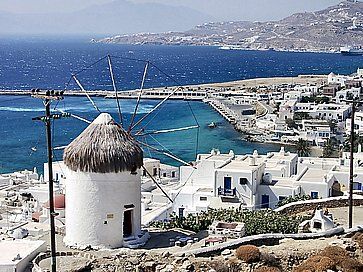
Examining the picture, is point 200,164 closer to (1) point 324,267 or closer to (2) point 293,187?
(2) point 293,187

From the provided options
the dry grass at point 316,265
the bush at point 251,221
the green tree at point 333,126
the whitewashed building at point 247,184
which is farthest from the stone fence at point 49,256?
the green tree at point 333,126

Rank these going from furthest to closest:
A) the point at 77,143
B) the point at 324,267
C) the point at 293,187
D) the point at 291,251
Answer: the point at 293,187
the point at 77,143
the point at 291,251
the point at 324,267

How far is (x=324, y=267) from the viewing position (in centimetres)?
1573

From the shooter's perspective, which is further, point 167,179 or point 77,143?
point 167,179

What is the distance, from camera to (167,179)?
44.7 metres

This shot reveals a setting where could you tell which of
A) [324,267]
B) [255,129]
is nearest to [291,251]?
[324,267]

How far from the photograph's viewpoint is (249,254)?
1623cm

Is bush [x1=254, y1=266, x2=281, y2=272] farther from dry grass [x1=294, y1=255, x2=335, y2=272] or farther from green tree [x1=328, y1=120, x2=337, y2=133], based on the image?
green tree [x1=328, y1=120, x2=337, y2=133]

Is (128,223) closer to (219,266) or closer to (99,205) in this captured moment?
(99,205)

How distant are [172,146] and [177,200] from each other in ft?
151

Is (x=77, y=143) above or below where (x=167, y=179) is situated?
above

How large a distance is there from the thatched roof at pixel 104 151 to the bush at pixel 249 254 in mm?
3766

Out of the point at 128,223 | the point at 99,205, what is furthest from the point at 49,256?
the point at 128,223

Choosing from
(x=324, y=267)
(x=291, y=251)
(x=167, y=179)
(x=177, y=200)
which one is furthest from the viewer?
(x=167, y=179)
